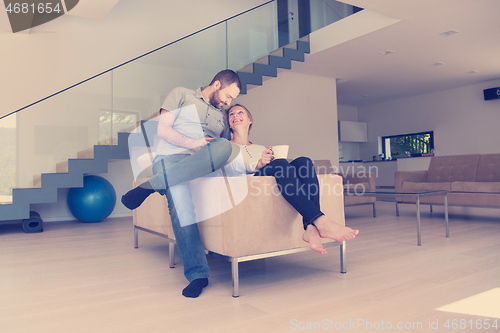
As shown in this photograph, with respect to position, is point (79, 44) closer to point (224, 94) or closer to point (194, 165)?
point (224, 94)

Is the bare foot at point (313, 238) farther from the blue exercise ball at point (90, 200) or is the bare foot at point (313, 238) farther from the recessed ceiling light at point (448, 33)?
the recessed ceiling light at point (448, 33)

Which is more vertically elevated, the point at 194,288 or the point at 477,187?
the point at 477,187

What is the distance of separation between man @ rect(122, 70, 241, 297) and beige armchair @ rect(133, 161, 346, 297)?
81 millimetres

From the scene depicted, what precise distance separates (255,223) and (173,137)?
2.06ft

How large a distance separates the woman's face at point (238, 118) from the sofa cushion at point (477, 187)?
10.2 ft

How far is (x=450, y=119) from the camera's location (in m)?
8.86

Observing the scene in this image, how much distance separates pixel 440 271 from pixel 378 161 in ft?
27.4

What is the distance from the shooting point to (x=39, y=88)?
17.2ft

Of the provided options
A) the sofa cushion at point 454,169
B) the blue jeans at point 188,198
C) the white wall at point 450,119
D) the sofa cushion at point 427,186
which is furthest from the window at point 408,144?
the blue jeans at point 188,198

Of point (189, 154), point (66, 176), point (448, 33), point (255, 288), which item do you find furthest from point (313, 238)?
point (448, 33)

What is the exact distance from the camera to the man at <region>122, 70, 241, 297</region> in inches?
68.4

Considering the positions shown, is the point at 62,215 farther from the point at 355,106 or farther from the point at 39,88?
the point at 355,106

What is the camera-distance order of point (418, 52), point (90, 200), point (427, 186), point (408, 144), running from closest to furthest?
point (427, 186) → point (90, 200) → point (418, 52) → point (408, 144)

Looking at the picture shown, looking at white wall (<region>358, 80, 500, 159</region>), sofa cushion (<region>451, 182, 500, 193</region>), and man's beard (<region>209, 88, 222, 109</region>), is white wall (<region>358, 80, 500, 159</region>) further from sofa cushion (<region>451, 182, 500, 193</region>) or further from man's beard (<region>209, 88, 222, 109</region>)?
man's beard (<region>209, 88, 222, 109</region>)
